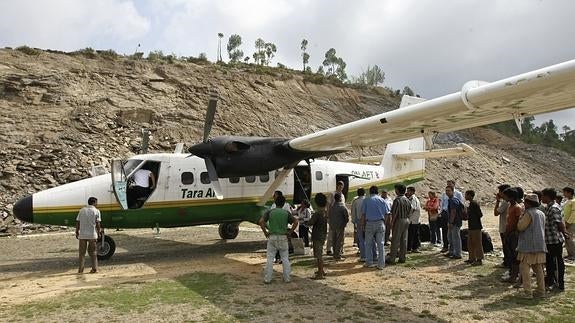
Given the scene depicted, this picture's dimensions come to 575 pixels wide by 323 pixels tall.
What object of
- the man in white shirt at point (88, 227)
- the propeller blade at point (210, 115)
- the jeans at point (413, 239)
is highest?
the propeller blade at point (210, 115)

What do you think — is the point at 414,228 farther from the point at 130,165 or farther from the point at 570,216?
the point at 130,165

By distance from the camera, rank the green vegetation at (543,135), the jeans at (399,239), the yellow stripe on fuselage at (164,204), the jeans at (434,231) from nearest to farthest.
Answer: the jeans at (399,239), the yellow stripe on fuselage at (164,204), the jeans at (434,231), the green vegetation at (543,135)

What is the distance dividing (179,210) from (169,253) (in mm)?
1316

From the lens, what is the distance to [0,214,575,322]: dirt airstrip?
716cm

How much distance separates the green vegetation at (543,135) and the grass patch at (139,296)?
1814 inches

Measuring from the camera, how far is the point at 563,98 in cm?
743

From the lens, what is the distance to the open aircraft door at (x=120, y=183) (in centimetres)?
1231

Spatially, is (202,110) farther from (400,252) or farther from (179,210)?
(400,252)

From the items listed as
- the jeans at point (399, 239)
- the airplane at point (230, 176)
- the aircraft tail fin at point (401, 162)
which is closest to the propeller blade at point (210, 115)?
the airplane at point (230, 176)

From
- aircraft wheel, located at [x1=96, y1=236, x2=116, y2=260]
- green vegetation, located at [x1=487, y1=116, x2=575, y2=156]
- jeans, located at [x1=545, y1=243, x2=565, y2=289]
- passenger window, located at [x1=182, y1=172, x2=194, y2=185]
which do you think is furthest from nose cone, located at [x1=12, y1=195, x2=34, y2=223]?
green vegetation, located at [x1=487, y1=116, x2=575, y2=156]

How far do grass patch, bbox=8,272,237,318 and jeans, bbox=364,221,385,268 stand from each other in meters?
3.15

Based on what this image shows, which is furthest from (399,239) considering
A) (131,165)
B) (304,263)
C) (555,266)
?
(131,165)

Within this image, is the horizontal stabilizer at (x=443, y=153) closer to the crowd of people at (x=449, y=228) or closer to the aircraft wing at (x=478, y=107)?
the crowd of people at (x=449, y=228)

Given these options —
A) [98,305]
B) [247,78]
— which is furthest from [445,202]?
[247,78]
